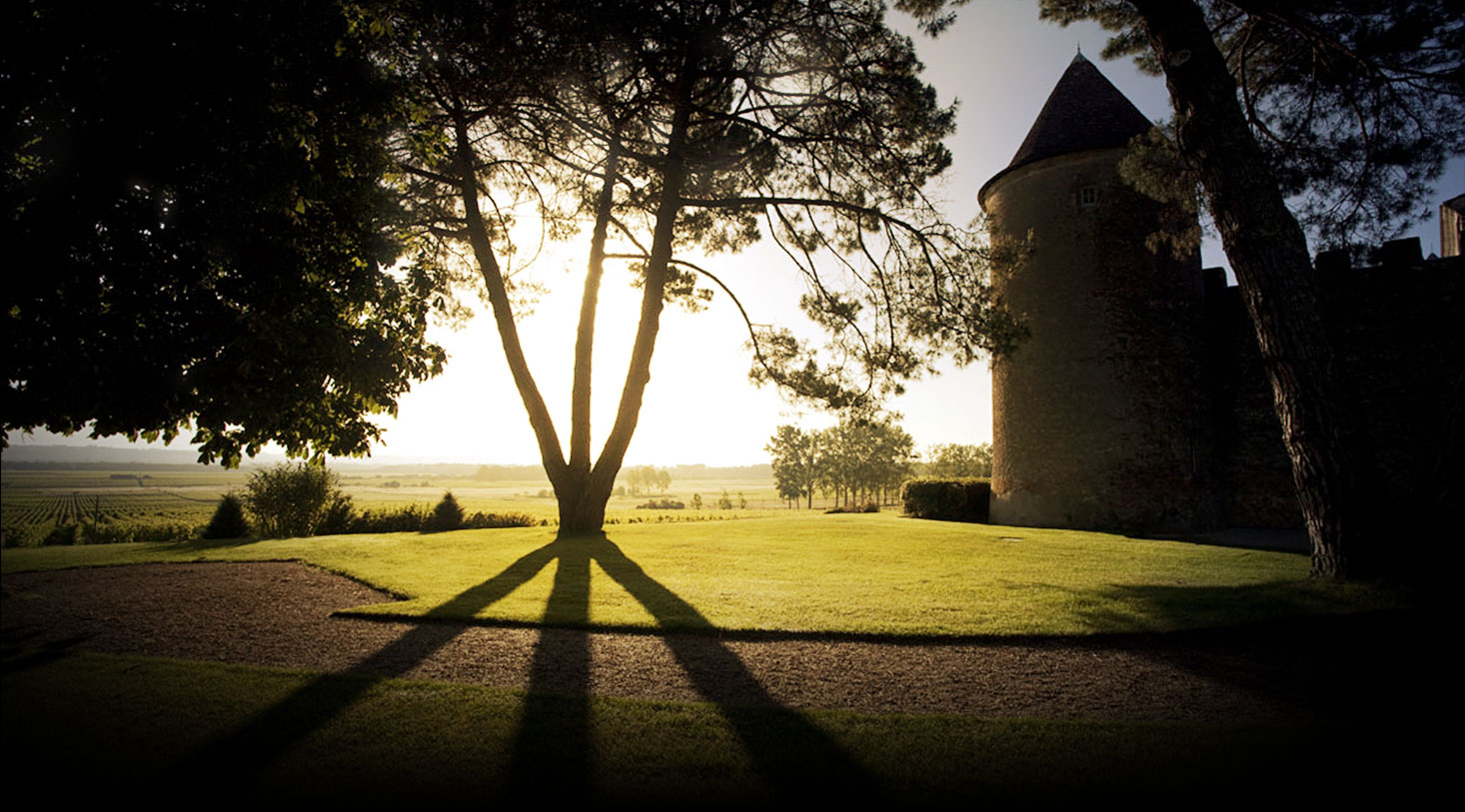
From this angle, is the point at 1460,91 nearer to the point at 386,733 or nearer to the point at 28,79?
the point at 386,733

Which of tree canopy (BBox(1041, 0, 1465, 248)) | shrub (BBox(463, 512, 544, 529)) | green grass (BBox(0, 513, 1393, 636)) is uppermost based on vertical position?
tree canopy (BBox(1041, 0, 1465, 248))

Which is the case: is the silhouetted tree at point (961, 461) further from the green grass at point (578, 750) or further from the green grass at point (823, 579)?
the green grass at point (578, 750)

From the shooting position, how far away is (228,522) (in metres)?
17.9

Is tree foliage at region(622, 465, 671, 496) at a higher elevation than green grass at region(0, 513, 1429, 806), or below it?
below

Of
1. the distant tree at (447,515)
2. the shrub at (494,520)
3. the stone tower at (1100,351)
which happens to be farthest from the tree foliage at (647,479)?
the stone tower at (1100,351)

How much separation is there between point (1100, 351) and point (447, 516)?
72.7 feet

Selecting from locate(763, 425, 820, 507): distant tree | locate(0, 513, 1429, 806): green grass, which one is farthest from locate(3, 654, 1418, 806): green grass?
locate(763, 425, 820, 507): distant tree

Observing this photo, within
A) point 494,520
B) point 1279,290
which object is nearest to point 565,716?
point 1279,290

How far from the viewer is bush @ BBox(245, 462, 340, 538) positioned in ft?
63.6

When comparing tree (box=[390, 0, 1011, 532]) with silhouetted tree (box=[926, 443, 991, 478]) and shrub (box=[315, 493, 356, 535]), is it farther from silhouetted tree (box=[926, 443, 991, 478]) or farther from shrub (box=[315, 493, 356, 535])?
silhouetted tree (box=[926, 443, 991, 478])

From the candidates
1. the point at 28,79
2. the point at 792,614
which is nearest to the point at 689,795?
the point at 792,614

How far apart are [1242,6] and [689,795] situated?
13.3 m

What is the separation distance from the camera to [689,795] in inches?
113

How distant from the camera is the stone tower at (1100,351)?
1639 cm
